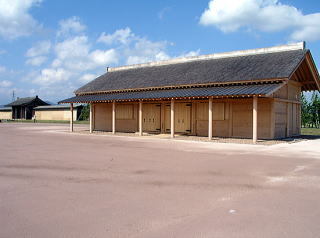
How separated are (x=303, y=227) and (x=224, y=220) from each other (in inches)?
39.7

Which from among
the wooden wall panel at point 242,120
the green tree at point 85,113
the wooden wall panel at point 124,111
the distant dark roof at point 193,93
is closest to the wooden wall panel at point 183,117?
the distant dark roof at point 193,93

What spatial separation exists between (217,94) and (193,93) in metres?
1.93

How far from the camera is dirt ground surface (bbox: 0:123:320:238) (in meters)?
3.96

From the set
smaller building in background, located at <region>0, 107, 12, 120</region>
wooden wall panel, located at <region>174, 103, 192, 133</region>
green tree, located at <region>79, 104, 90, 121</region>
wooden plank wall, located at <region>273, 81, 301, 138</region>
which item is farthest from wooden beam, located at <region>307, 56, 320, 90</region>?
smaller building in background, located at <region>0, 107, 12, 120</region>

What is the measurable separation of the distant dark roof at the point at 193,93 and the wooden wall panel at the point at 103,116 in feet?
5.20

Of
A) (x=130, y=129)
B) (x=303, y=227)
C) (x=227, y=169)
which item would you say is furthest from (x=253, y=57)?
(x=303, y=227)

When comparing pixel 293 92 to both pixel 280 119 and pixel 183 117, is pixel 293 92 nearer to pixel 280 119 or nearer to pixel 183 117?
pixel 280 119

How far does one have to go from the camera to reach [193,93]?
18.1 m

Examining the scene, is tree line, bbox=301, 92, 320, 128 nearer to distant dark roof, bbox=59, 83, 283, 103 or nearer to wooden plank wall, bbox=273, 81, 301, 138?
wooden plank wall, bbox=273, 81, 301, 138

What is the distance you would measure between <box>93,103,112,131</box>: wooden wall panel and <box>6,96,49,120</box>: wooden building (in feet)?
134

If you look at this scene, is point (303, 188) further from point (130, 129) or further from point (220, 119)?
point (130, 129)

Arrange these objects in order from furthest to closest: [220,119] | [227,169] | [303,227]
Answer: [220,119], [227,169], [303,227]

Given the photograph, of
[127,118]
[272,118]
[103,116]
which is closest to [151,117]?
[127,118]

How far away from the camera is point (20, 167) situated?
8.22 metres
